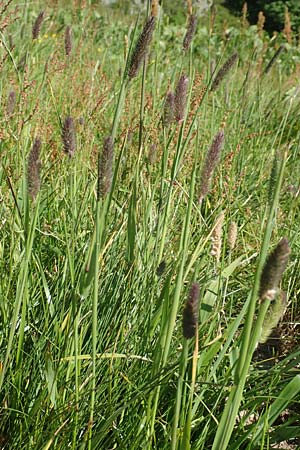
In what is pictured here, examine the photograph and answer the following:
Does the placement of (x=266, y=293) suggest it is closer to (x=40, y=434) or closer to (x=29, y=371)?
(x=40, y=434)

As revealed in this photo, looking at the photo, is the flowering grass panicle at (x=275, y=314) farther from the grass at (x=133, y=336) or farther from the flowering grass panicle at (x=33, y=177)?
the flowering grass panicle at (x=33, y=177)

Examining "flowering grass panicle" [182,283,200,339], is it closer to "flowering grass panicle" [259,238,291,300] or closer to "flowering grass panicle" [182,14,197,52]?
"flowering grass panicle" [259,238,291,300]

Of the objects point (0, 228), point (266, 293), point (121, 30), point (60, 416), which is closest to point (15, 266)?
point (0, 228)

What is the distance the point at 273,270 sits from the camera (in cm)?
67

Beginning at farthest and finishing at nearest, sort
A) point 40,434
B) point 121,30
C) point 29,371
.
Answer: point 121,30
point 29,371
point 40,434

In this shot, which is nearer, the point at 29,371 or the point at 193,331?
the point at 193,331

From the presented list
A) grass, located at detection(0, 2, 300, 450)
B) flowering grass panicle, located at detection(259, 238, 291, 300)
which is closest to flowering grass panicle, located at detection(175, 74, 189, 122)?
grass, located at detection(0, 2, 300, 450)

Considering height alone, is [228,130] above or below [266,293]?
below

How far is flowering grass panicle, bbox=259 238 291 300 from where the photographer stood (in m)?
0.67

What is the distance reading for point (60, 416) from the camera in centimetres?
103

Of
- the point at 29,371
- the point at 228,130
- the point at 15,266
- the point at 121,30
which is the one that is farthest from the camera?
the point at 121,30

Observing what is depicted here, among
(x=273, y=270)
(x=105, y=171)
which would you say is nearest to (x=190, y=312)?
(x=273, y=270)

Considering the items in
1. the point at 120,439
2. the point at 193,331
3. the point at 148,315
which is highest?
the point at 193,331

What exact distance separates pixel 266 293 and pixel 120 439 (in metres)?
0.57
